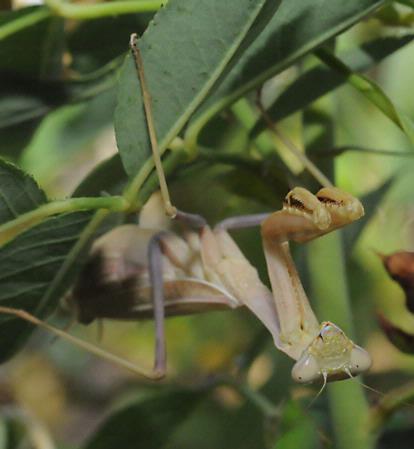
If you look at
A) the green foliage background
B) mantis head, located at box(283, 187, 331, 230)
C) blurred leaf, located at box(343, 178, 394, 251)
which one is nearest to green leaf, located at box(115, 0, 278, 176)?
the green foliage background

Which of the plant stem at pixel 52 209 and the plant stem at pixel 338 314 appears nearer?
the plant stem at pixel 52 209

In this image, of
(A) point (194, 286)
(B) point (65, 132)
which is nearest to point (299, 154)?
(A) point (194, 286)

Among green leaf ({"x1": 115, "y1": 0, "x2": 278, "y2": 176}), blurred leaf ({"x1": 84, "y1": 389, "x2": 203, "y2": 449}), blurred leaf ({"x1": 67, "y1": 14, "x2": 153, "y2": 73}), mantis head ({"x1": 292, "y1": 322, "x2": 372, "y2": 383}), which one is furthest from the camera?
blurred leaf ({"x1": 84, "y1": 389, "x2": 203, "y2": 449})

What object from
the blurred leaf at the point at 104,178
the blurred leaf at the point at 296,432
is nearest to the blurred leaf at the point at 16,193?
the blurred leaf at the point at 104,178

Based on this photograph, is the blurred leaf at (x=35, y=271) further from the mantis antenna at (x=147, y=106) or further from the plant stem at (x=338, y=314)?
the plant stem at (x=338, y=314)

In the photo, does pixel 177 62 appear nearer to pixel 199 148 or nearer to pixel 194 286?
pixel 199 148

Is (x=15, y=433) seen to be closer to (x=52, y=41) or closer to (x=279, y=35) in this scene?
(x=52, y=41)

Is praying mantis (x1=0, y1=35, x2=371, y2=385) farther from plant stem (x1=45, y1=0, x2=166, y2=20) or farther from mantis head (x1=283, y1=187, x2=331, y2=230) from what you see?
plant stem (x1=45, y1=0, x2=166, y2=20)
